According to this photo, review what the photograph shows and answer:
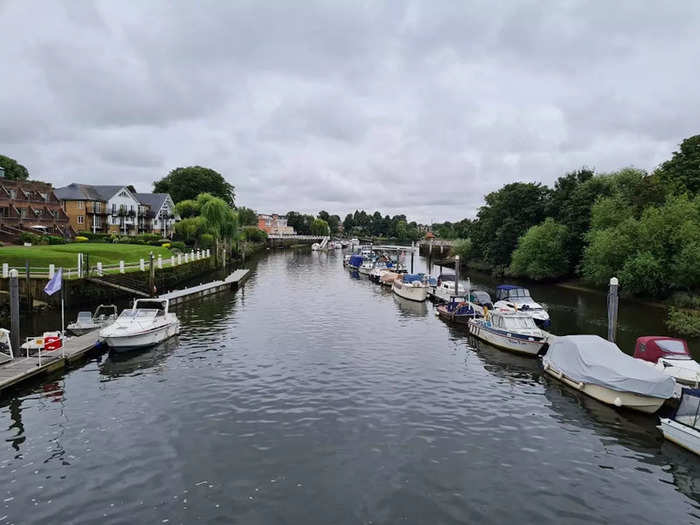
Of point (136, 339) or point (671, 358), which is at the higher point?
point (671, 358)

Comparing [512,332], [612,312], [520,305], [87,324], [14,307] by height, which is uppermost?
[14,307]

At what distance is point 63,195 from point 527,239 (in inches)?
3614

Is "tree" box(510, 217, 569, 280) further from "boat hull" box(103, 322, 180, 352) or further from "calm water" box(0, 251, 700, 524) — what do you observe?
"boat hull" box(103, 322, 180, 352)

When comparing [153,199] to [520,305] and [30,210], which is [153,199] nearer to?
[30,210]

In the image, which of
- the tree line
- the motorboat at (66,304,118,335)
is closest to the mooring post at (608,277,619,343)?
the tree line

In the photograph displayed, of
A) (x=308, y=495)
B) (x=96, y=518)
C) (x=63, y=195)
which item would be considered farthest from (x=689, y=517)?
(x=63, y=195)

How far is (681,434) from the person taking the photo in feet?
56.1

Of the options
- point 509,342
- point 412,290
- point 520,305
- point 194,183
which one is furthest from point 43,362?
point 194,183

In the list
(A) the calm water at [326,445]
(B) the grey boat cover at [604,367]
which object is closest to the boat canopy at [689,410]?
(A) the calm water at [326,445]

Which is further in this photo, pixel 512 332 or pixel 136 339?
pixel 512 332

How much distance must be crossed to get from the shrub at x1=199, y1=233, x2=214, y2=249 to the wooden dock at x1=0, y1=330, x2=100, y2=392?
54.5m

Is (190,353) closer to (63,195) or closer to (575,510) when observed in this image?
(575,510)

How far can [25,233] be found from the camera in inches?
2534

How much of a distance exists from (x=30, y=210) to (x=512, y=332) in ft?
261
